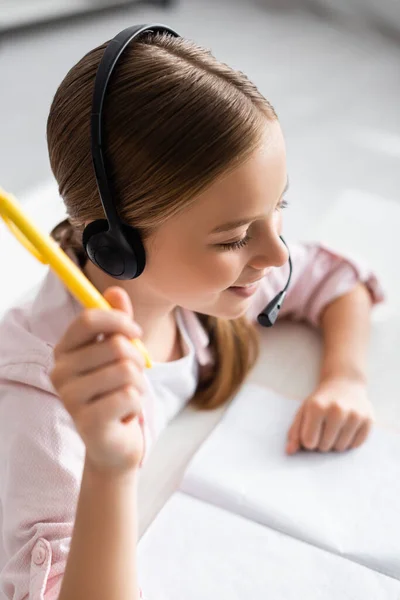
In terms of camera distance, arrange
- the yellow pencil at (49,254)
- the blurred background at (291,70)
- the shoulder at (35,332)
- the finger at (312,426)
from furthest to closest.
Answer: the blurred background at (291,70) → the finger at (312,426) → the shoulder at (35,332) → the yellow pencil at (49,254)

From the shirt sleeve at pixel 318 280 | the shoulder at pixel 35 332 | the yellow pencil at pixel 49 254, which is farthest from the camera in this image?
the shirt sleeve at pixel 318 280

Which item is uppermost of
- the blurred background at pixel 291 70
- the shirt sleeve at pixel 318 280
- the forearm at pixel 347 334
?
the shirt sleeve at pixel 318 280

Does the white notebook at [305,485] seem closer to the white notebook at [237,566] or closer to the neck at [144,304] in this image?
the white notebook at [237,566]

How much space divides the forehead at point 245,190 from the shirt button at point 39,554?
31cm

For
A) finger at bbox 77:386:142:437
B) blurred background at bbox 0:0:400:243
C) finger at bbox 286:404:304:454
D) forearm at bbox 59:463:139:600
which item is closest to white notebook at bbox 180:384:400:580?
finger at bbox 286:404:304:454

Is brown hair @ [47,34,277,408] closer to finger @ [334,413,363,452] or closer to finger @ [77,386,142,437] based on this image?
finger @ [77,386,142,437]

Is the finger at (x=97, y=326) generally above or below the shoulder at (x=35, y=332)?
above

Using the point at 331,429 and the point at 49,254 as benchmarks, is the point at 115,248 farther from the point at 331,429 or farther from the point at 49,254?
the point at 331,429

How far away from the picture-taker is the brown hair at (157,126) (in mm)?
614

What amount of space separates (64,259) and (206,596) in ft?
1.27

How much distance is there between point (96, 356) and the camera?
1.55 ft

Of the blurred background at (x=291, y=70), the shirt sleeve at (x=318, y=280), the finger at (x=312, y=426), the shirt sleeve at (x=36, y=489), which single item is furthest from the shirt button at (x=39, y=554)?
the blurred background at (x=291, y=70)

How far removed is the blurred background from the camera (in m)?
1.41

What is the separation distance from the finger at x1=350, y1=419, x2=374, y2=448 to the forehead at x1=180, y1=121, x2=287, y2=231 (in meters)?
0.32
